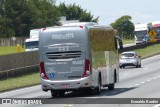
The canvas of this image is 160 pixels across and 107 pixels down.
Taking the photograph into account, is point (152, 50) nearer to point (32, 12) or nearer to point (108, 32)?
point (108, 32)

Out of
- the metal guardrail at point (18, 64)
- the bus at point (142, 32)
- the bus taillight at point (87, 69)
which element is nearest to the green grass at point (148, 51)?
the bus at point (142, 32)

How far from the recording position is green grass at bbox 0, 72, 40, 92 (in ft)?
135

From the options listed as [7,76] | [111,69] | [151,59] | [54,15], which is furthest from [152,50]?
[54,15]

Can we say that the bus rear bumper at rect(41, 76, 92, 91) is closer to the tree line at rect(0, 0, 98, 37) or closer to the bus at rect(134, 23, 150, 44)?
the bus at rect(134, 23, 150, 44)

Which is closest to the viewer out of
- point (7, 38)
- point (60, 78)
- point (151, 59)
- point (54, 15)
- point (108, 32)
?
point (60, 78)

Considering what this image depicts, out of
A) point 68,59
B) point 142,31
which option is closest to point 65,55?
point 68,59

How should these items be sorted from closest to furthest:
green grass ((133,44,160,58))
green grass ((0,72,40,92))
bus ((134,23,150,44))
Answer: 1. green grass ((0,72,40,92))
2. green grass ((133,44,160,58))
3. bus ((134,23,150,44))

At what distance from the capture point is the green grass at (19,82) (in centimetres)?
4122

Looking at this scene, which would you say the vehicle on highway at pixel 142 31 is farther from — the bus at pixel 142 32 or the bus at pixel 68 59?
the bus at pixel 68 59

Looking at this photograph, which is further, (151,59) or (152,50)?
(152,50)

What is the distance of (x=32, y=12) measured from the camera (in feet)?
462

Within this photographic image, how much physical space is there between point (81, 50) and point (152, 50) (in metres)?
54.7

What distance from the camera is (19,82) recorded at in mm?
44844

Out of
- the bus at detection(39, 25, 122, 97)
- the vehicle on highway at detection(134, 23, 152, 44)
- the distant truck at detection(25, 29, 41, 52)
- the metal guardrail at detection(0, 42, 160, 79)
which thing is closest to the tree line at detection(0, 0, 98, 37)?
the vehicle on highway at detection(134, 23, 152, 44)
